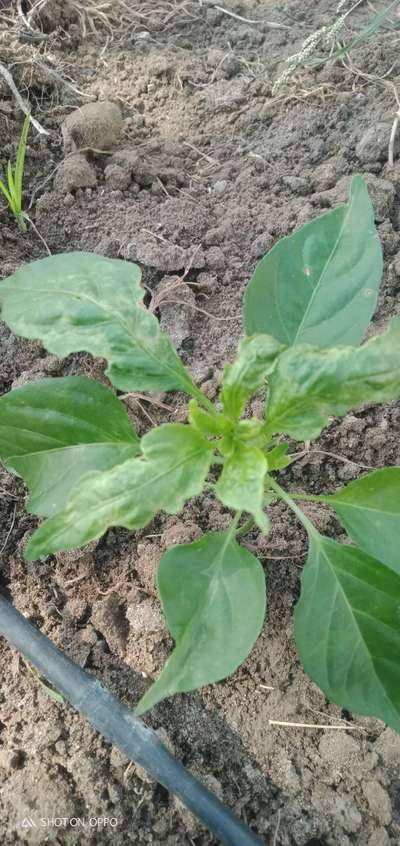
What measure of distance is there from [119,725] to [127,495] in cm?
67

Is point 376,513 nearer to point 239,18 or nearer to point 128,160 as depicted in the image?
point 128,160

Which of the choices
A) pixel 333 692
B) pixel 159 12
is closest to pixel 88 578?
pixel 333 692

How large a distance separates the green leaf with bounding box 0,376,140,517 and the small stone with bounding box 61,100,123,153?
1.24 metres

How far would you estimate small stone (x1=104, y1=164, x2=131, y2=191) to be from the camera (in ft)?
7.14

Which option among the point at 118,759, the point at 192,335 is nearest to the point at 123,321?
the point at 192,335

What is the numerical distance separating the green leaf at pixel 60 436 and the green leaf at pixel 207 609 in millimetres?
266

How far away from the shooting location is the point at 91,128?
7.31ft

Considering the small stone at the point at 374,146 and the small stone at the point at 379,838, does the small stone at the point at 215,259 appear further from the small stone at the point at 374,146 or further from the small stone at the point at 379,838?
the small stone at the point at 379,838

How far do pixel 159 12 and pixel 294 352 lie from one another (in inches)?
90.5

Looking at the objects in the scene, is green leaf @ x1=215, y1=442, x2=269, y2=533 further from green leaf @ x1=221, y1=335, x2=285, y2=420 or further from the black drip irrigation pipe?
the black drip irrigation pipe

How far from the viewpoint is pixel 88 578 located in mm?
1644

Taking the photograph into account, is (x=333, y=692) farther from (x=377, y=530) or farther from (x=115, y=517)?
(x=115, y=517)

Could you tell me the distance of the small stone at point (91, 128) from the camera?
223 cm

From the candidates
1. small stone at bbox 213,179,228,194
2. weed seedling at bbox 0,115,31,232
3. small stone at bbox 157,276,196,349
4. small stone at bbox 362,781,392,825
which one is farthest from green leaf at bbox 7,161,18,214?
small stone at bbox 362,781,392,825
